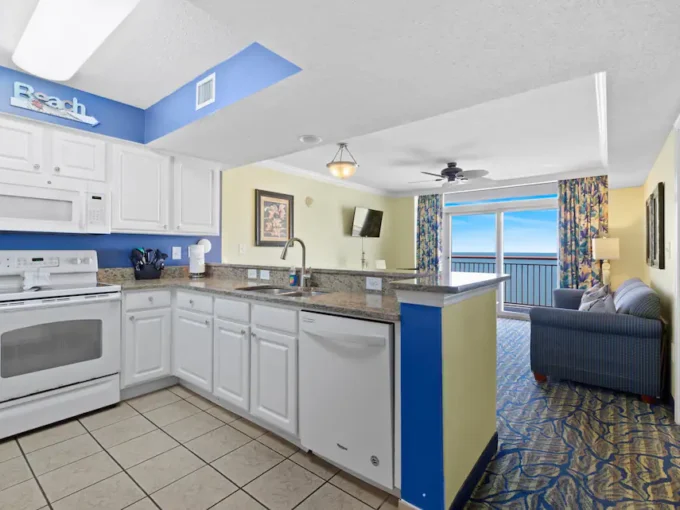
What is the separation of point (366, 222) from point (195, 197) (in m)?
3.79

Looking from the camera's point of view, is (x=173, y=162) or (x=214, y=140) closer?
(x=214, y=140)

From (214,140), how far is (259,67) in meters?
1.04

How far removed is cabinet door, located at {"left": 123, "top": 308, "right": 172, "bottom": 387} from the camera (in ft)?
8.82

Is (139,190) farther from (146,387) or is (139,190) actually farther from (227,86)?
(146,387)

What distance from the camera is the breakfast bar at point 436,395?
1.42 meters

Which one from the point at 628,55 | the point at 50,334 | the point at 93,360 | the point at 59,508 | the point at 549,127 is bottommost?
the point at 59,508

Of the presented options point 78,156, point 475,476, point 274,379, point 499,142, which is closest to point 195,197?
point 78,156

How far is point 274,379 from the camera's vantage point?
6.77ft

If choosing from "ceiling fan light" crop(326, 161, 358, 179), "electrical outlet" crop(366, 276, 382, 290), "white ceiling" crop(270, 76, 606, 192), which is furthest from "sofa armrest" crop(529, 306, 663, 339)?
"ceiling fan light" crop(326, 161, 358, 179)

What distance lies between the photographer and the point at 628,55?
1.48 metres

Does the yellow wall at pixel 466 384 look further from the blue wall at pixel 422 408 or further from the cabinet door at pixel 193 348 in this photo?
the cabinet door at pixel 193 348

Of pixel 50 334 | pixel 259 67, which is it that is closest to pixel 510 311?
pixel 259 67

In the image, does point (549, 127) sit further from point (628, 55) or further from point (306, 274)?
point (306, 274)

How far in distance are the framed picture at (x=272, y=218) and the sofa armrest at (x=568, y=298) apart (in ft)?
12.6
